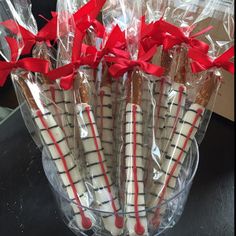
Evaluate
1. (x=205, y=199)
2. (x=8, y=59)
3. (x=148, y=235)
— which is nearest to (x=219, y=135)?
(x=205, y=199)

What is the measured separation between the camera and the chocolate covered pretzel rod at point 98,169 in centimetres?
42

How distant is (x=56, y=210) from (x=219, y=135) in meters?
0.28

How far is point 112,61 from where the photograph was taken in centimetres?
44

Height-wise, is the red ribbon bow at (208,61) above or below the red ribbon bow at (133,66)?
below

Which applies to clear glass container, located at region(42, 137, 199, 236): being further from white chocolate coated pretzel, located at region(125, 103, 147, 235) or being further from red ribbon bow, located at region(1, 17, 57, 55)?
red ribbon bow, located at region(1, 17, 57, 55)

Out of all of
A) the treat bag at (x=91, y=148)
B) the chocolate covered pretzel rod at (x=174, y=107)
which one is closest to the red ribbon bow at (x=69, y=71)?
the treat bag at (x=91, y=148)

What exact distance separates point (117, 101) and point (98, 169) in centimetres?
10

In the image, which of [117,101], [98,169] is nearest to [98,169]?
[98,169]

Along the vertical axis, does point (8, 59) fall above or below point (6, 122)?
above

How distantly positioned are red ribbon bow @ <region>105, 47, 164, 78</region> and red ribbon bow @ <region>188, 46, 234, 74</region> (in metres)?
0.05

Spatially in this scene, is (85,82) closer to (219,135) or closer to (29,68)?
(29,68)

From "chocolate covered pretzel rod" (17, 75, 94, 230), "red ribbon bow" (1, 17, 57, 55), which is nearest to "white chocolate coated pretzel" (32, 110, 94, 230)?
"chocolate covered pretzel rod" (17, 75, 94, 230)

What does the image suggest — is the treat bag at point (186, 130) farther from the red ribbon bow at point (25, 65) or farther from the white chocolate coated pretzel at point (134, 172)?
the red ribbon bow at point (25, 65)

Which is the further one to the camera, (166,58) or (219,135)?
(219,135)
